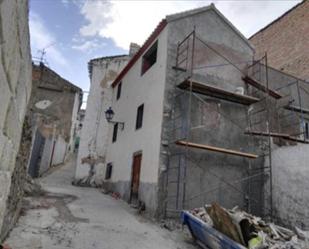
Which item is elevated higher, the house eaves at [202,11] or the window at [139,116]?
the house eaves at [202,11]

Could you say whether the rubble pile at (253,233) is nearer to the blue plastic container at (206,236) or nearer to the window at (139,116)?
the blue plastic container at (206,236)

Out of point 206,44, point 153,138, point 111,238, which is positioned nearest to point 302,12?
point 206,44

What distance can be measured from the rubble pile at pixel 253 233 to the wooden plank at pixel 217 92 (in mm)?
4167

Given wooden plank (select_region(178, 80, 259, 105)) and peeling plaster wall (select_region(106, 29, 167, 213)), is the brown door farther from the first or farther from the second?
wooden plank (select_region(178, 80, 259, 105))

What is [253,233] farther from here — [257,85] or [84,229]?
[257,85]

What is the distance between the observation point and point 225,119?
29.7 feet

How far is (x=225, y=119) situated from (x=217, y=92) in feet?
3.33

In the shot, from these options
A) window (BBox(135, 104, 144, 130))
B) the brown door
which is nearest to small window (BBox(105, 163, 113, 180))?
the brown door

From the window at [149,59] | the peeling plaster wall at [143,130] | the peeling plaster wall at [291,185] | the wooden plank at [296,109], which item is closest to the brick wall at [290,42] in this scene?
the wooden plank at [296,109]

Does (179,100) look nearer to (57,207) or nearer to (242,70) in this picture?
(242,70)

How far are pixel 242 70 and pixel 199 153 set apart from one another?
13.1ft

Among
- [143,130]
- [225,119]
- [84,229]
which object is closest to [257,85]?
[225,119]

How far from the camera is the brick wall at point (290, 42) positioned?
1419 centimetres

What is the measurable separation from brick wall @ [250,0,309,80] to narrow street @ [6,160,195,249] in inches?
463
